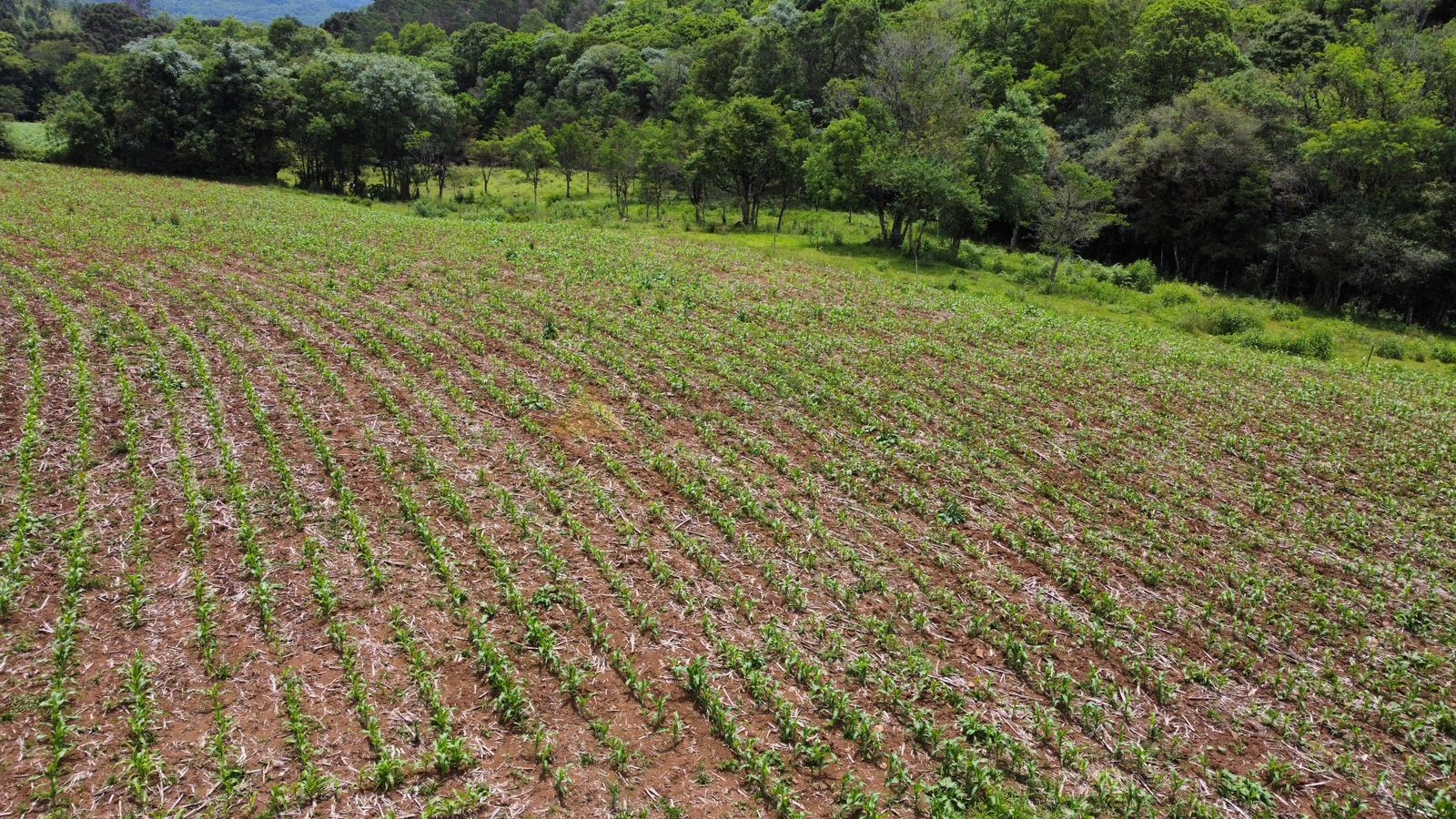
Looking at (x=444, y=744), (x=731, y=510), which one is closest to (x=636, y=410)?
(x=731, y=510)

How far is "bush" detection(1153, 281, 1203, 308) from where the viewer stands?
33750mm

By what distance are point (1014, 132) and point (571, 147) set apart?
33139 mm

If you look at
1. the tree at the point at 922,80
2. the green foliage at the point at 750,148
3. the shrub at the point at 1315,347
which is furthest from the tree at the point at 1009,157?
the shrub at the point at 1315,347

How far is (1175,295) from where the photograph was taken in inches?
1351

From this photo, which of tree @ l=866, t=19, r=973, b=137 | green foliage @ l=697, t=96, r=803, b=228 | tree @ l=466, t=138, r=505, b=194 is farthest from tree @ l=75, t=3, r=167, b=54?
tree @ l=866, t=19, r=973, b=137

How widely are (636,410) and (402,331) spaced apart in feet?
22.5

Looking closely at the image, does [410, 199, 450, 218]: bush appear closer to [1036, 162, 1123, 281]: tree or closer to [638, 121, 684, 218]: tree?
[638, 121, 684, 218]: tree

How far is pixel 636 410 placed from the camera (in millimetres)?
13961

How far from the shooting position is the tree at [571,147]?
57000mm

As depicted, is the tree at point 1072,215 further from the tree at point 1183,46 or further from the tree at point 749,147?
the tree at point 1183,46

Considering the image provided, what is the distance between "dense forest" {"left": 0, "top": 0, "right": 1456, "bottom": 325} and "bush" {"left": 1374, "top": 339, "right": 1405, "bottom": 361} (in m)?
7.45

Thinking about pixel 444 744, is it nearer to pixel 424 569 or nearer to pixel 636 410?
pixel 424 569

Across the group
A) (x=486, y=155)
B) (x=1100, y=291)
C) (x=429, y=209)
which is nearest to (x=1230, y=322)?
(x=1100, y=291)

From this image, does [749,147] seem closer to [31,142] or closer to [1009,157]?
[1009,157]
